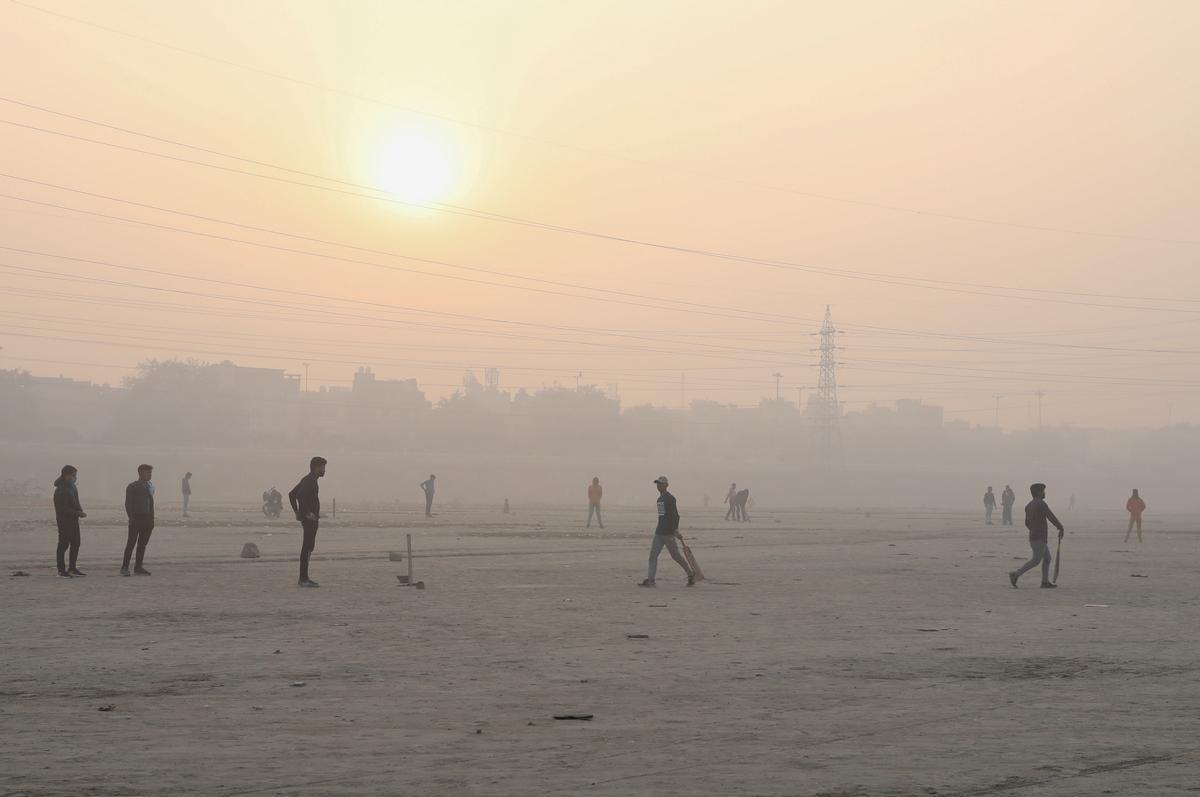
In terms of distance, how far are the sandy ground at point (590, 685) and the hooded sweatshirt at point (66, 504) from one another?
1233 mm

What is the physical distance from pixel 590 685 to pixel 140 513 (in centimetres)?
1404

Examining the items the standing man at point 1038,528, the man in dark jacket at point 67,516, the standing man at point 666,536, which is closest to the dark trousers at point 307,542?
the man in dark jacket at point 67,516

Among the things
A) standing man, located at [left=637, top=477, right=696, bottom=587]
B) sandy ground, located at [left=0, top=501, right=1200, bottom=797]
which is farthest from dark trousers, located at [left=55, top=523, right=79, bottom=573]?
standing man, located at [left=637, top=477, right=696, bottom=587]

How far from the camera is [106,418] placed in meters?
165

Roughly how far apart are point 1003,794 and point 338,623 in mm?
10614

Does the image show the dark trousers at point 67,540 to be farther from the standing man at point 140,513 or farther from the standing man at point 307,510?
the standing man at point 307,510

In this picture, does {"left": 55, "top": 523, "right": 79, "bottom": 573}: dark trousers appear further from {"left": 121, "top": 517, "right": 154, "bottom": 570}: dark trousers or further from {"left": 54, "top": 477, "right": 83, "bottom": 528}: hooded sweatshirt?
{"left": 121, "top": 517, "right": 154, "bottom": 570}: dark trousers

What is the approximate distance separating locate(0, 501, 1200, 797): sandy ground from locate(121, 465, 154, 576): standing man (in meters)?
0.72

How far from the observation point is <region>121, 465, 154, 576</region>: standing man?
75.4 feet

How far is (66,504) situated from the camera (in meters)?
22.6

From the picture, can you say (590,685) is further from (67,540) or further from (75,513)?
(67,540)

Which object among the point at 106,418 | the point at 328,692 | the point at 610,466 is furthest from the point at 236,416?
the point at 328,692

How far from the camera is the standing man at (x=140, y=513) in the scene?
75.4 ft

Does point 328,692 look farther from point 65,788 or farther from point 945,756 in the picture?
point 945,756
